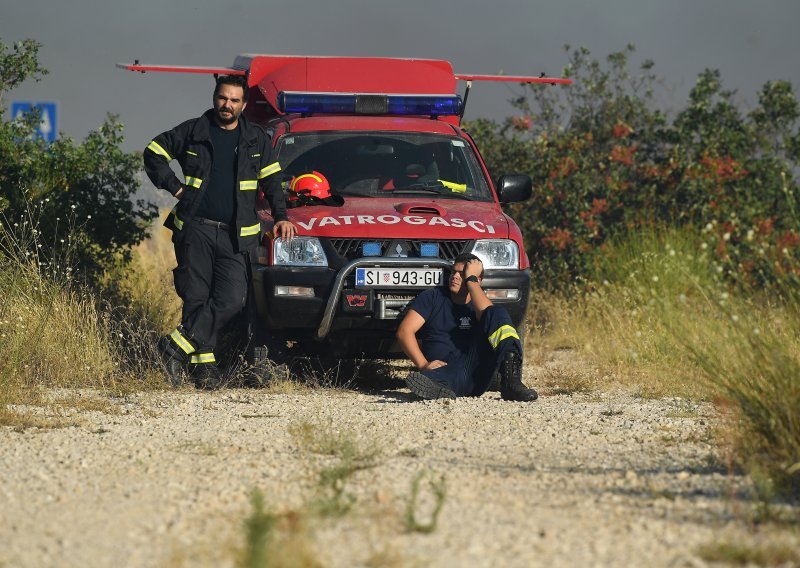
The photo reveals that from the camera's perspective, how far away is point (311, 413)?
799 cm

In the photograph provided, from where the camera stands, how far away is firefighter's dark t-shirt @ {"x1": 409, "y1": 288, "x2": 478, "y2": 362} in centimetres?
889

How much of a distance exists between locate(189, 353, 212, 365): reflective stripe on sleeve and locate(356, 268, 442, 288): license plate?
1222 millimetres

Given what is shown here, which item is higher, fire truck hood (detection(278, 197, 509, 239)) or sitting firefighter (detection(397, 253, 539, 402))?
fire truck hood (detection(278, 197, 509, 239))

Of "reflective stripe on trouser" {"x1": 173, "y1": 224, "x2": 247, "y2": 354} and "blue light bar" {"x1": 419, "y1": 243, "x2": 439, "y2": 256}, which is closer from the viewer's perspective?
"blue light bar" {"x1": 419, "y1": 243, "x2": 439, "y2": 256}

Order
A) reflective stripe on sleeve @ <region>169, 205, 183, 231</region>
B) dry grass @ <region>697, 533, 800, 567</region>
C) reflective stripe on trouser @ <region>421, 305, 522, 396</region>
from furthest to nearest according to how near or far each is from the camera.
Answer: reflective stripe on sleeve @ <region>169, 205, 183, 231</region> < reflective stripe on trouser @ <region>421, 305, 522, 396</region> < dry grass @ <region>697, 533, 800, 567</region>

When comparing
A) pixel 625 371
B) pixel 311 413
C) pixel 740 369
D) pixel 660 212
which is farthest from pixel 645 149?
pixel 740 369

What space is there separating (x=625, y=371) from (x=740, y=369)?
4016 millimetres

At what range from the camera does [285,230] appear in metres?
8.87

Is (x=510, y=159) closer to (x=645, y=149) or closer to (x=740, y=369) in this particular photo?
(x=645, y=149)

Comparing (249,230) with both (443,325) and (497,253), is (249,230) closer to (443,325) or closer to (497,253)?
(443,325)

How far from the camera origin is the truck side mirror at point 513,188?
9.92 m

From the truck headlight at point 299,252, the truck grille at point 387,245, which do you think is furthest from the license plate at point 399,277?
the truck headlight at point 299,252

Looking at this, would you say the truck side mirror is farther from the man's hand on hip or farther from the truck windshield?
the man's hand on hip

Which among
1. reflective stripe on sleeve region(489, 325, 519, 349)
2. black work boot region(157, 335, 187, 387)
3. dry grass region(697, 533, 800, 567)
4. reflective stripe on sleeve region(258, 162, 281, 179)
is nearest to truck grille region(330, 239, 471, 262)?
reflective stripe on sleeve region(489, 325, 519, 349)
